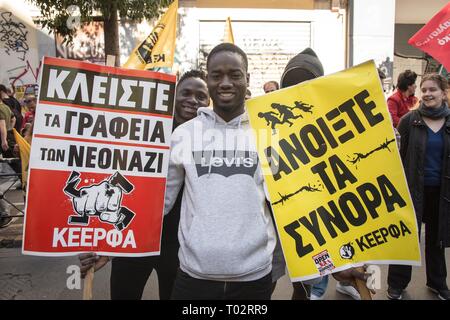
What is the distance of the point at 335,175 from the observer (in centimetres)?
208

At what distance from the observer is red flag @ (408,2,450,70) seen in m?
3.61

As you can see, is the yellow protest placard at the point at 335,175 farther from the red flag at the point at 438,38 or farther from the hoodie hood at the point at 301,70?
the red flag at the point at 438,38

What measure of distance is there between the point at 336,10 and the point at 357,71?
1009cm

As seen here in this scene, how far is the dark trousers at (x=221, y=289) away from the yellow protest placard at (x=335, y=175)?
0.18 metres

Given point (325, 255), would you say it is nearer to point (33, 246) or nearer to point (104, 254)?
point (104, 254)

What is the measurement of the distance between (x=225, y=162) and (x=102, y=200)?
690mm

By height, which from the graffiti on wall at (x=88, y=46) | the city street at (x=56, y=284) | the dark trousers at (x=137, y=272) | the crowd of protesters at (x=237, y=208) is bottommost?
the city street at (x=56, y=284)

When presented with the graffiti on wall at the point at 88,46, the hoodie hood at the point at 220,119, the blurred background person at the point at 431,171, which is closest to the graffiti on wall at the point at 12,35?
the graffiti on wall at the point at 88,46

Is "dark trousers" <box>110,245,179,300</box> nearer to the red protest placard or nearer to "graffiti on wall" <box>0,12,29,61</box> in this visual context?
the red protest placard

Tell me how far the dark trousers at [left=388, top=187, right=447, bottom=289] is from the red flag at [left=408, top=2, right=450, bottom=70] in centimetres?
116

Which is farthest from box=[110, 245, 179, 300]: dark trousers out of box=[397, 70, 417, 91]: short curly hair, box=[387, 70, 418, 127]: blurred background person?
box=[397, 70, 417, 91]: short curly hair

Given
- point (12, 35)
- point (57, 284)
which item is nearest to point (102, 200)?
point (57, 284)

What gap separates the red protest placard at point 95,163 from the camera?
2.19m

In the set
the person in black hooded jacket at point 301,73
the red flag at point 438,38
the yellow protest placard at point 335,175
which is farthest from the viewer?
the red flag at point 438,38
